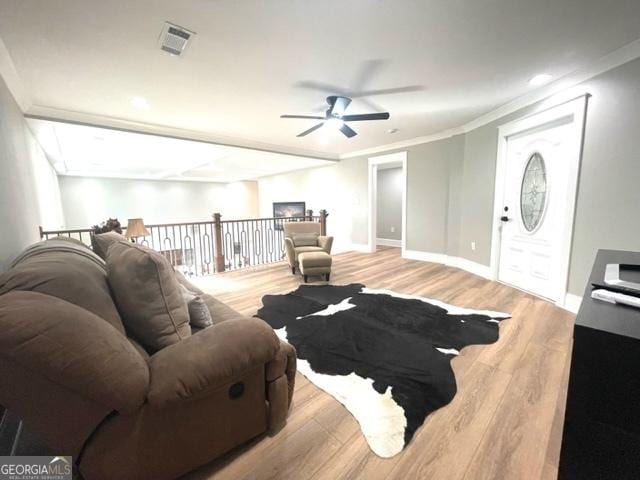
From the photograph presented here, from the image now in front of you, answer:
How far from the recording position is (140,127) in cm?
388

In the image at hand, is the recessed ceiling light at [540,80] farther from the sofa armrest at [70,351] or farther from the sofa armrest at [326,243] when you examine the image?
the sofa armrest at [70,351]

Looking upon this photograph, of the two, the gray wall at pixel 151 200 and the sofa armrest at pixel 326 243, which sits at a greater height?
the gray wall at pixel 151 200

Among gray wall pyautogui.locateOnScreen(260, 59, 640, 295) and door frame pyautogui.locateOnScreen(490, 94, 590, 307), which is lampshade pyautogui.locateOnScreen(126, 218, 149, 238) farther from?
door frame pyautogui.locateOnScreen(490, 94, 590, 307)

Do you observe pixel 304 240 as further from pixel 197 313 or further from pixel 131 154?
pixel 131 154

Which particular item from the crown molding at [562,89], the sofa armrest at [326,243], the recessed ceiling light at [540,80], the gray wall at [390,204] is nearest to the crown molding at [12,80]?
the sofa armrest at [326,243]

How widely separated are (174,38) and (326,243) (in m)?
3.23

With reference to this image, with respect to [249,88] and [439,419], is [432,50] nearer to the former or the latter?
[249,88]

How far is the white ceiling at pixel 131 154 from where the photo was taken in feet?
13.3

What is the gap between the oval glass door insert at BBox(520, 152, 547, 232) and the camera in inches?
126

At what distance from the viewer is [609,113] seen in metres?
2.44

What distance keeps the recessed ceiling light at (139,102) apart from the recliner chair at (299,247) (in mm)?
2581

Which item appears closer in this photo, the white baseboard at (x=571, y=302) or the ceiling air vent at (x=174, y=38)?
the ceiling air vent at (x=174, y=38)

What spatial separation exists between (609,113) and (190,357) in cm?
390

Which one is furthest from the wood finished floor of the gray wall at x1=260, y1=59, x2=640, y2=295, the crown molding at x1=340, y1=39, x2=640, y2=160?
the crown molding at x1=340, y1=39, x2=640, y2=160
